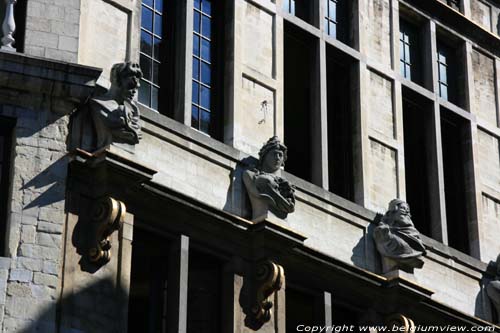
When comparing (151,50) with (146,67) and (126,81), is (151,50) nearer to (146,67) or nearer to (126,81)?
(146,67)

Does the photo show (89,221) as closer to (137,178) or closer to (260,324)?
(137,178)

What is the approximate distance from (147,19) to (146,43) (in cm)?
47

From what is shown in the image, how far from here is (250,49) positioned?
29297 millimetres

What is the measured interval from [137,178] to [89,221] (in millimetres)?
1029

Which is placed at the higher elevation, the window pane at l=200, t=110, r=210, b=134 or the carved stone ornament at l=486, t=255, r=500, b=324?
the window pane at l=200, t=110, r=210, b=134

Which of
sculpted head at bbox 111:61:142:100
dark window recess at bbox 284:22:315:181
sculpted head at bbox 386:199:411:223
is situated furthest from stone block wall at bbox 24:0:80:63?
sculpted head at bbox 386:199:411:223

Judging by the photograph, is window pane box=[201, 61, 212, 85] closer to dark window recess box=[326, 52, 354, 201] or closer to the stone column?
dark window recess box=[326, 52, 354, 201]

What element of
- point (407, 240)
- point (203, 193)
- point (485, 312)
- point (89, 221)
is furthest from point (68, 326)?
point (485, 312)

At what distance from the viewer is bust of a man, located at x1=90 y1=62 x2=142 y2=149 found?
25.4 meters

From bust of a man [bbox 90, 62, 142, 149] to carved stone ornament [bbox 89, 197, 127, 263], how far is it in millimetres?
992

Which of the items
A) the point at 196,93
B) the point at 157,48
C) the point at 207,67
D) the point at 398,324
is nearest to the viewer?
the point at 157,48

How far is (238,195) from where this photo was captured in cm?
2766

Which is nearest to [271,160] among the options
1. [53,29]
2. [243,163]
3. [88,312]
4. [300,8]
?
[243,163]

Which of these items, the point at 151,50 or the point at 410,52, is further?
the point at 410,52
